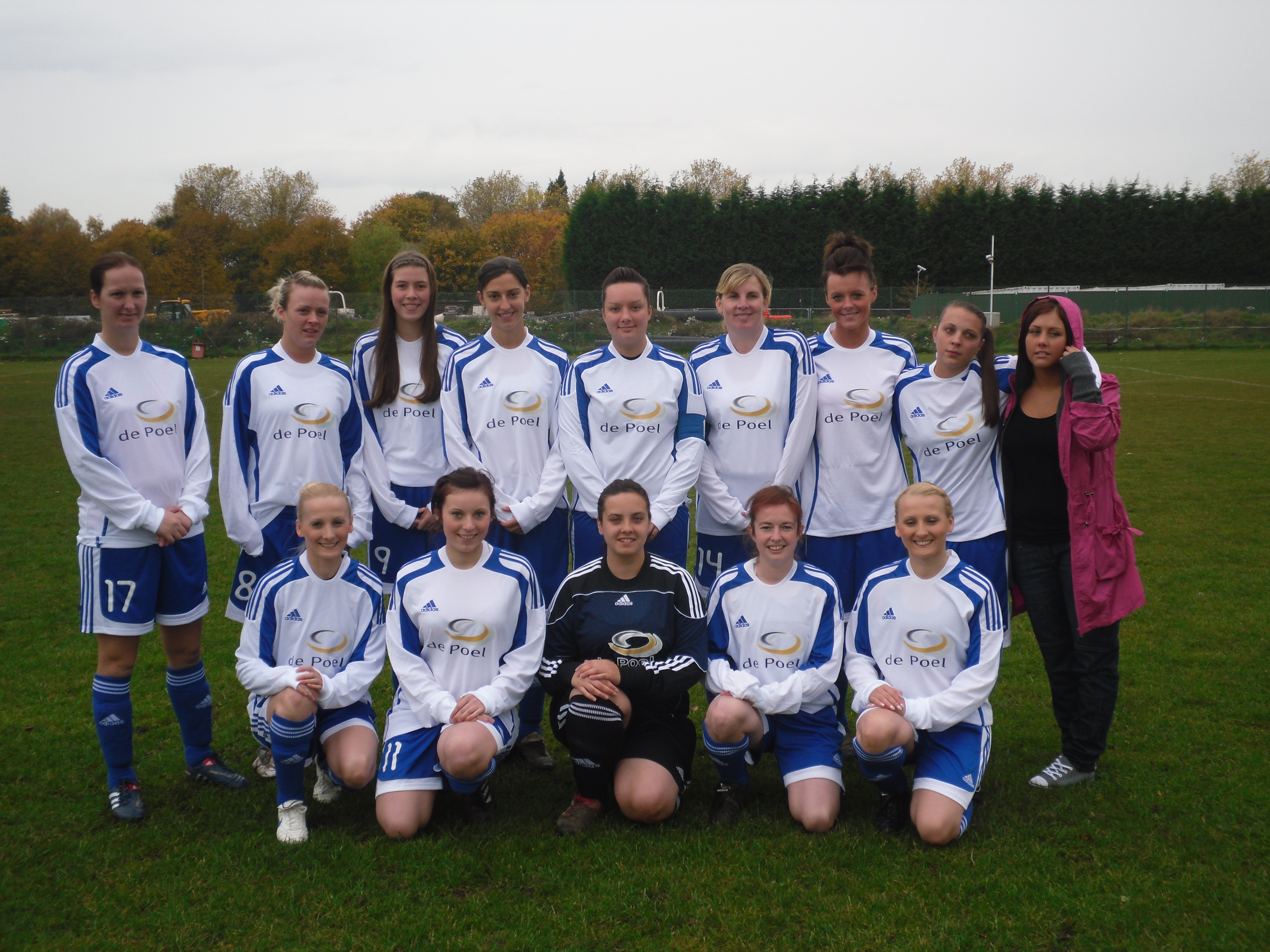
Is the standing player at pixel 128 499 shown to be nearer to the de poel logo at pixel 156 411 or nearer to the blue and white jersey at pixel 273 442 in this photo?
the de poel logo at pixel 156 411

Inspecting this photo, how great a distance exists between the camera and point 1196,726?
4.36m

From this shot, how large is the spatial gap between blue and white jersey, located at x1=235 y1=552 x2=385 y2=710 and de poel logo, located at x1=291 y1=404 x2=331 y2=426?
607 millimetres

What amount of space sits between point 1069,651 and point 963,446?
992mm

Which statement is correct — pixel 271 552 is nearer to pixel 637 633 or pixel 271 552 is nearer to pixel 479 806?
pixel 479 806

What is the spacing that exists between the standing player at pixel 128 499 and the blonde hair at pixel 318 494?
0.42 meters

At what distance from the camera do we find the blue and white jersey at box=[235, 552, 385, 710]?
357 cm

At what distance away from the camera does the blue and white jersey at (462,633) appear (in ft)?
11.7

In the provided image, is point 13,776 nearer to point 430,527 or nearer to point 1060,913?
point 430,527

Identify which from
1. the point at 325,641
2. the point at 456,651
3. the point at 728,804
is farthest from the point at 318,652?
the point at 728,804

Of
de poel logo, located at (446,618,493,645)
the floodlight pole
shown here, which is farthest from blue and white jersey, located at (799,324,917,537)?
the floodlight pole

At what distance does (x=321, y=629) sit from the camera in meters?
3.66

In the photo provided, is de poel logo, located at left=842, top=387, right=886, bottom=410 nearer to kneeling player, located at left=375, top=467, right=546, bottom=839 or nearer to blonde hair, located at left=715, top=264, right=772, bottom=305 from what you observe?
blonde hair, located at left=715, top=264, right=772, bottom=305

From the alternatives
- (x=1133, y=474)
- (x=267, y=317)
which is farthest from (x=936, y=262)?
(x=1133, y=474)

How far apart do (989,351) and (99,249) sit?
57.9 metres
